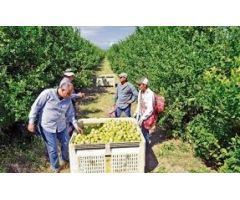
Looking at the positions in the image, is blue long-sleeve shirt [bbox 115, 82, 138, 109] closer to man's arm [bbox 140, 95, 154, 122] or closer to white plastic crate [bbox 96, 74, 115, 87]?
man's arm [bbox 140, 95, 154, 122]

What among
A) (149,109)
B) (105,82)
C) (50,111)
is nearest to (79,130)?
(50,111)

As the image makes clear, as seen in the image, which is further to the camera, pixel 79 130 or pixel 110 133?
pixel 79 130

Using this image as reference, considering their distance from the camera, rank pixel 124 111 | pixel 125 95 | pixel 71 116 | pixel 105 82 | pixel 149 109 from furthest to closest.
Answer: pixel 105 82 < pixel 124 111 < pixel 125 95 < pixel 149 109 < pixel 71 116

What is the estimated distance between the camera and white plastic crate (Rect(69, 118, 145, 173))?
6.62 meters

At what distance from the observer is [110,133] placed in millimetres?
7043

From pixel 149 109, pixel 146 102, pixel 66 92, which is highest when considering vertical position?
pixel 66 92

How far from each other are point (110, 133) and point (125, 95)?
6.49ft

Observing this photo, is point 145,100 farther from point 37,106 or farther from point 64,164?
point 37,106

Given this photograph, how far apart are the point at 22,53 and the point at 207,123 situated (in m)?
3.95

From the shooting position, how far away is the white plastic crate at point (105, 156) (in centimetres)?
662

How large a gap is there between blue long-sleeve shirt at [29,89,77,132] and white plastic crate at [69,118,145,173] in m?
0.63

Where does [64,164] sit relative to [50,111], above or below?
below

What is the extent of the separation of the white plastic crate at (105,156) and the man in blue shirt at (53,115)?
2.06 ft

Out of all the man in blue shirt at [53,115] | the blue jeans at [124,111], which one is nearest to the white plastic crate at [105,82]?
the blue jeans at [124,111]
